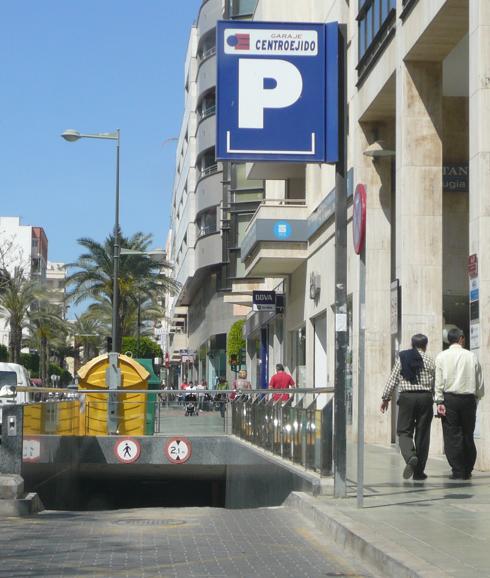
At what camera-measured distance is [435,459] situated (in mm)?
17328

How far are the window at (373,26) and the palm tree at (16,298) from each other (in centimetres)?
5020

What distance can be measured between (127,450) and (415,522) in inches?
606

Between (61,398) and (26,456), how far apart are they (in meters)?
5.33

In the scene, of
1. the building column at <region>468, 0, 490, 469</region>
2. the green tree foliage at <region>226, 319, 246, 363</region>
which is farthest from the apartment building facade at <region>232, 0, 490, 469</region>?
the green tree foliage at <region>226, 319, 246, 363</region>

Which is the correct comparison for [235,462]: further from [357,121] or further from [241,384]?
[241,384]

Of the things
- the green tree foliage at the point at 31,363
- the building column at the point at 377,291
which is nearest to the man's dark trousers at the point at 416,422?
the building column at the point at 377,291

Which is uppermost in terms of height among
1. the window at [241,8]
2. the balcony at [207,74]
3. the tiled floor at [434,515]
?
the window at [241,8]

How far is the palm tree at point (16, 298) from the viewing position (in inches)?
2798

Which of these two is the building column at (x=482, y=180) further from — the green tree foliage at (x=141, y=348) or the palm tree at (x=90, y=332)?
the palm tree at (x=90, y=332)

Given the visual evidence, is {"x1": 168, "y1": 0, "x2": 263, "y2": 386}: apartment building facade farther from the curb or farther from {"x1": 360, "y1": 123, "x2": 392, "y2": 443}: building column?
the curb

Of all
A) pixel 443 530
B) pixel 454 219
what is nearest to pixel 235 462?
pixel 454 219

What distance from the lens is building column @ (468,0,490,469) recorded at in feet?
47.5

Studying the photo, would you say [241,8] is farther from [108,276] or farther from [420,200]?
[420,200]

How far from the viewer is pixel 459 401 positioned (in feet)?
43.9
